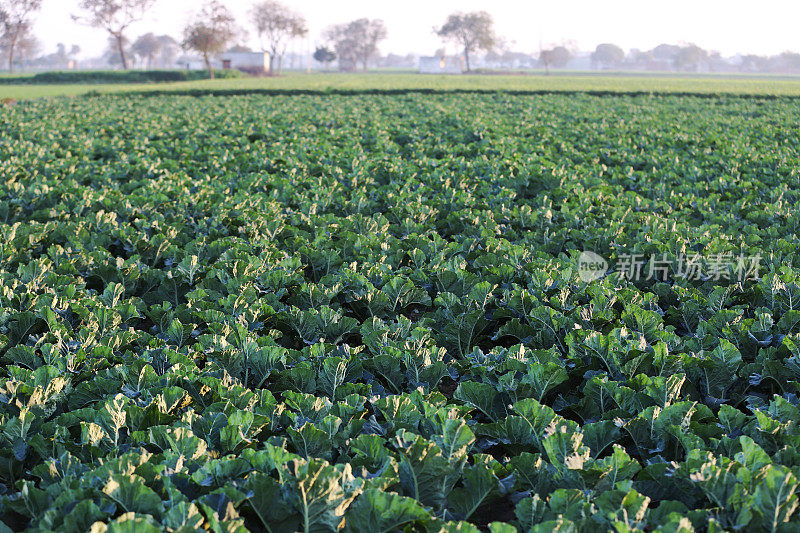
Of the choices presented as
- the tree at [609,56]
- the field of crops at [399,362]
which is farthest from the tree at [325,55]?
the field of crops at [399,362]

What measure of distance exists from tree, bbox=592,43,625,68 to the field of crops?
171m

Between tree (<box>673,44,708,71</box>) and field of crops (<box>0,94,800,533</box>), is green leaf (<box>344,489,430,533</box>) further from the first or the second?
tree (<box>673,44,708,71</box>)

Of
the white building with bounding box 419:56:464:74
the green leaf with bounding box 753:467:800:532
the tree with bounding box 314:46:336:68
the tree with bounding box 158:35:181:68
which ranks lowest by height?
the green leaf with bounding box 753:467:800:532

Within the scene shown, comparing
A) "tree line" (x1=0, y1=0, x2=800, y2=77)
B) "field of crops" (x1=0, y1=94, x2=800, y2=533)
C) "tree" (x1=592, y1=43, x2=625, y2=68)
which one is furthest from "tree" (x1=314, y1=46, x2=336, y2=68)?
"field of crops" (x1=0, y1=94, x2=800, y2=533)

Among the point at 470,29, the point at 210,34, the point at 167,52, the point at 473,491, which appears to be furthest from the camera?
the point at 167,52

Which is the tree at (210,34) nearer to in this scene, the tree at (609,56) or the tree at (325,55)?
the tree at (325,55)

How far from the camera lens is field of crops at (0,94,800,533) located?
87.0 inches

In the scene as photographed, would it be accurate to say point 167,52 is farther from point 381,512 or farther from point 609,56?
point 381,512

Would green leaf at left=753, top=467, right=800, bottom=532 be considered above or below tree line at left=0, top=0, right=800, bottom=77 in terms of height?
below

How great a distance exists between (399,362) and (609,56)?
7003 inches

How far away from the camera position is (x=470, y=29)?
107812 mm

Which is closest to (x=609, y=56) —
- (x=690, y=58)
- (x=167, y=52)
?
(x=690, y=58)

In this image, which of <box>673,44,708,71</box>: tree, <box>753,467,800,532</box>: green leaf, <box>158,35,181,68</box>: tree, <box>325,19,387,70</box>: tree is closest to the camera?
<box>753,467,800,532</box>: green leaf
